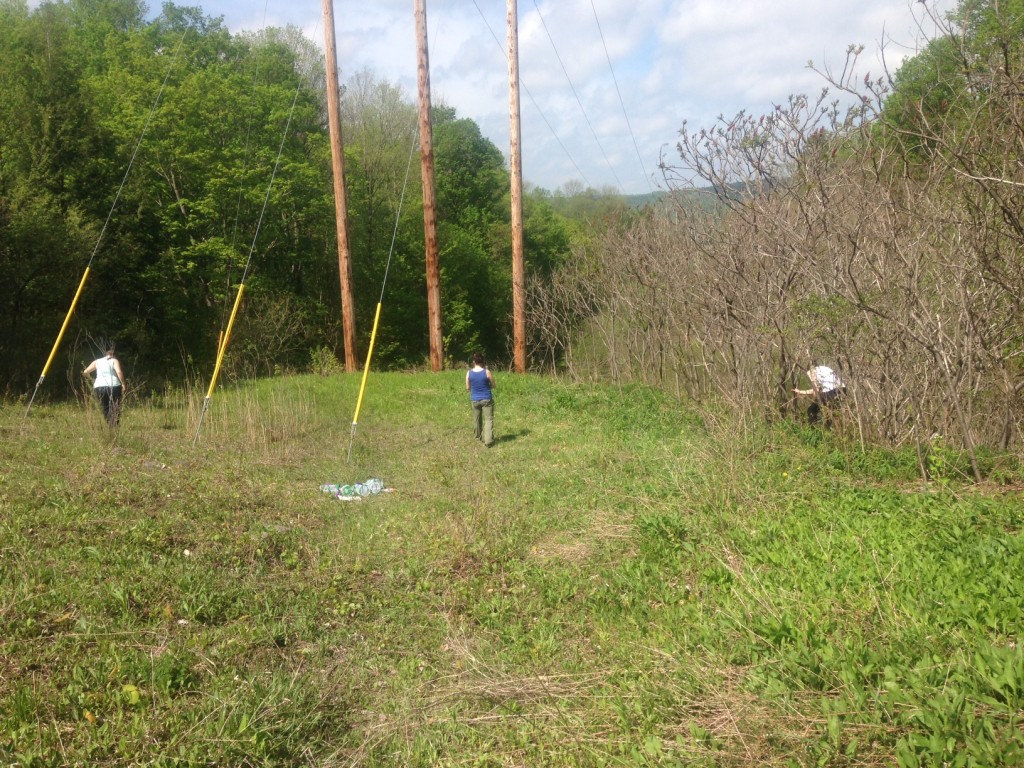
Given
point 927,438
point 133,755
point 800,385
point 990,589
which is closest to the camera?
point 133,755

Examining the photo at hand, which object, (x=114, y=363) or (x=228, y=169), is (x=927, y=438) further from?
(x=228, y=169)

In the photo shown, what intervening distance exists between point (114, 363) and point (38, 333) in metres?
8.55

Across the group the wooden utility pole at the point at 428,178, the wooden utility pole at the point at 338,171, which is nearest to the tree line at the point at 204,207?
the wooden utility pole at the point at 428,178

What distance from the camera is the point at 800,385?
9.81m

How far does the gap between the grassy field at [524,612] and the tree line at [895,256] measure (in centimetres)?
71

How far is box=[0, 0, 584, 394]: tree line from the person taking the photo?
18.1 metres

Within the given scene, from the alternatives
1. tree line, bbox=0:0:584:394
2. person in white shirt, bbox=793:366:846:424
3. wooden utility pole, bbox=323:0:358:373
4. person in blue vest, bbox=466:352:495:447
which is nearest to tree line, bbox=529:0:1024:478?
person in white shirt, bbox=793:366:846:424

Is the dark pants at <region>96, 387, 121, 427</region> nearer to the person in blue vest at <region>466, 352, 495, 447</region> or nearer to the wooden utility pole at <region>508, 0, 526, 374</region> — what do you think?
the person in blue vest at <region>466, 352, 495, 447</region>

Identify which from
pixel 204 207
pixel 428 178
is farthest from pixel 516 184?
pixel 204 207

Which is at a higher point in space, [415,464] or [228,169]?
[228,169]

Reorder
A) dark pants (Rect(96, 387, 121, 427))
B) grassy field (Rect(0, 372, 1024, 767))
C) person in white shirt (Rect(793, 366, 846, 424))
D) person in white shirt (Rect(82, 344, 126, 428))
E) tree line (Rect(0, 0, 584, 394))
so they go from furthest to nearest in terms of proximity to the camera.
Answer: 1. tree line (Rect(0, 0, 584, 394))
2. person in white shirt (Rect(82, 344, 126, 428))
3. dark pants (Rect(96, 387, 121, 427))
4. person in white shirt (Rect(793, 366, 846, 424))
5. grassy field (Rect(0, 372, 1024, 767))

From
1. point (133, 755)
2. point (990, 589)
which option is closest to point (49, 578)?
point (133, 755)

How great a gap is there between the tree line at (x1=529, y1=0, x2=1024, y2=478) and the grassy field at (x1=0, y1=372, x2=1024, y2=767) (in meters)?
0.71

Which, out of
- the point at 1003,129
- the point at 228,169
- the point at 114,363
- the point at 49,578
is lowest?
the point at 49,578
